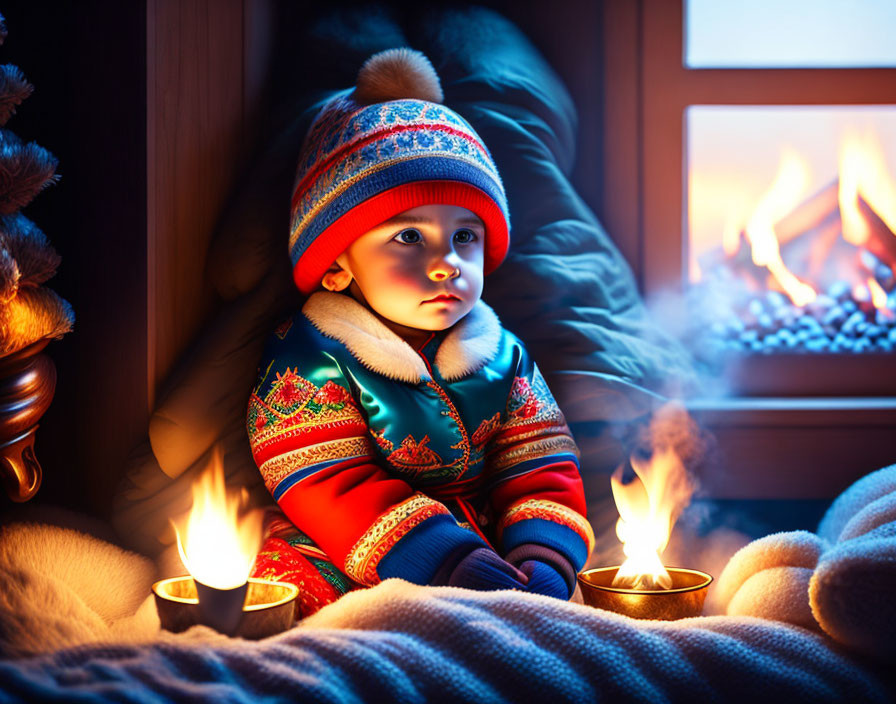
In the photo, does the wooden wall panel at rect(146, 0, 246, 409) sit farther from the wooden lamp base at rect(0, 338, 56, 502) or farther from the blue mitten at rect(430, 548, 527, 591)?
the blue mitten at rect(430, 548, 527, 591)

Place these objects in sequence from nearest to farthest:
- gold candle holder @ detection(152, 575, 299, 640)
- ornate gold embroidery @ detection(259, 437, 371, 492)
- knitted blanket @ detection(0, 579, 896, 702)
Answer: knitted blanket @ detection(0, 579, 896, 702), gold candle holder @ detection(152, 575, 299, 640), ornate gold embroidery @ detection(259, 437, 371, 492)

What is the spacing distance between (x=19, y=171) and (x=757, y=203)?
1.34m

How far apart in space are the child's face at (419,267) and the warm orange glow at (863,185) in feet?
3.15

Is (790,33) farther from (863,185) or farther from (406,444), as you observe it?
(406,444)

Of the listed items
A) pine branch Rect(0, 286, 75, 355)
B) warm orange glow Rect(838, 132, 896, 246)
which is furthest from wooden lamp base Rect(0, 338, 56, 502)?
warm orange glow Rect(838, 132, 896, 246)

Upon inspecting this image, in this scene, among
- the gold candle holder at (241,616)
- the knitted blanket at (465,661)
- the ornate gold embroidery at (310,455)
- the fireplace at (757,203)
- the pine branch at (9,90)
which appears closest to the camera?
the knitted blanket at (465,661)

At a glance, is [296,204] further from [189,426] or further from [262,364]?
[189,426]

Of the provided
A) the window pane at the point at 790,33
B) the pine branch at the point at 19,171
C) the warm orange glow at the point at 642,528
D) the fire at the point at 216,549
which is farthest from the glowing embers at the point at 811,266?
the pine branch at the point at 19,171

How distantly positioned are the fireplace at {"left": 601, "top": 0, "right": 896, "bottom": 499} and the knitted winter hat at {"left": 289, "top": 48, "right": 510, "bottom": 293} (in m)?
0.59

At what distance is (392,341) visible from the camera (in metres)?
1.04

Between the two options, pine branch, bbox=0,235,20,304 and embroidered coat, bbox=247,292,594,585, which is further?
embroidered coat, bbox=247,292,594,585

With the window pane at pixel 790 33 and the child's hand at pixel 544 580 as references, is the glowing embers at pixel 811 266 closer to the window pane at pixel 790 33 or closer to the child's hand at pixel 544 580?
the window pane at pixel 790 33

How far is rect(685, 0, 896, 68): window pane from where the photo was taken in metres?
1.66

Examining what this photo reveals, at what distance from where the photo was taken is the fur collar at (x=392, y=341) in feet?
3.37
